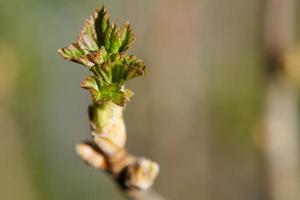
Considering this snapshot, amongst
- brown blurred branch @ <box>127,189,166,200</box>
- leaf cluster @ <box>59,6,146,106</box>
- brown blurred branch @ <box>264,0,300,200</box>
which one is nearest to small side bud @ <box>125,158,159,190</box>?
brown blurred branch @ <box>127,189,166,200</box>

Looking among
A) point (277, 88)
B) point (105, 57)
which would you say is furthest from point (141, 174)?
point (277, 88)

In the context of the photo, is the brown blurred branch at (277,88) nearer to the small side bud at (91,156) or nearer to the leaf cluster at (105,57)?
the small side bud at (91,156)

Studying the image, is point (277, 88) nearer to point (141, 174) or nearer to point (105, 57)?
point (141, 174)

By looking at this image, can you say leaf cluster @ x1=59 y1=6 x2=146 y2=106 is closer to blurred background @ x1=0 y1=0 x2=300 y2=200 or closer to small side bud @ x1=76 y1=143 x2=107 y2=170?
small side bud @ x1=76 y1=143 x2=107 y2=170

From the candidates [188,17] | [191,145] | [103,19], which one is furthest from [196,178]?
[103,19]

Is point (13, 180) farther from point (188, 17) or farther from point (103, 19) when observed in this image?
point (103, 19)

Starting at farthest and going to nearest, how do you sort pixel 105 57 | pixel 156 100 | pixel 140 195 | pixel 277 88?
1. pixel 156 100
2. pixel 277 88
3. pixel 140 195
4. pixel 105 57

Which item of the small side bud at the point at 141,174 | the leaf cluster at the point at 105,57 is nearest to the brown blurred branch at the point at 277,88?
the small side bud at the point at 141,174
